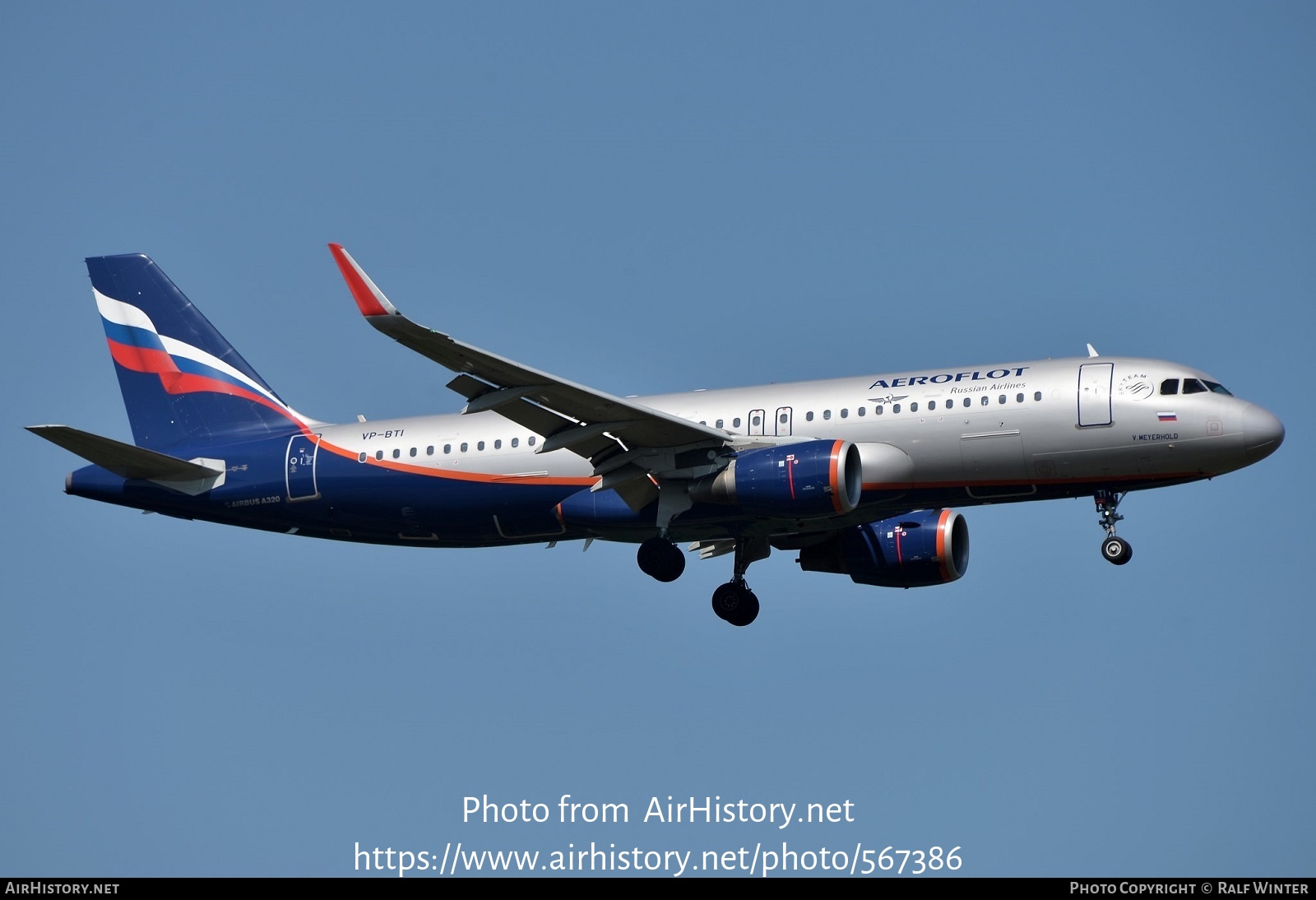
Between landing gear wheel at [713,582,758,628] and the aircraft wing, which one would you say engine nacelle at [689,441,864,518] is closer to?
the aircraft wing

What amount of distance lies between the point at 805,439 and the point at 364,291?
11.1 meters

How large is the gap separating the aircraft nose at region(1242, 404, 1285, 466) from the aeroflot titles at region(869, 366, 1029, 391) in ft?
15.7

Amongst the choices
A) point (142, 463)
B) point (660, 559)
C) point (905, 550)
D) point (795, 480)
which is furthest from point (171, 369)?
point (905, 550)

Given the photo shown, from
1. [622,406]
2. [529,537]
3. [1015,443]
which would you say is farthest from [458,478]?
[1015,443]

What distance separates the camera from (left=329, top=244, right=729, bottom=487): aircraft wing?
32.7 meters

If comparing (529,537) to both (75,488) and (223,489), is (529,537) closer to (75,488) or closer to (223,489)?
(223,489)

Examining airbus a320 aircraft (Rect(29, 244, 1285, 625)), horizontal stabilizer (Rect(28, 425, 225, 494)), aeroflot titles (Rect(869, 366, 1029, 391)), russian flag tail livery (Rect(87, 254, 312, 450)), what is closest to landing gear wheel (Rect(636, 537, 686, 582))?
airbus a320 aircraft (Rect(29, 244, 1285, 625))

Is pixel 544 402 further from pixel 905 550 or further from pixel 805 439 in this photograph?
pixel 905 550

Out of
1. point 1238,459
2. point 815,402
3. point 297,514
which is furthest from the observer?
point 297,514

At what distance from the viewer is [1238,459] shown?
3653 cm

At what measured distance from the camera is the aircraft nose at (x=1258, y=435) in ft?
119

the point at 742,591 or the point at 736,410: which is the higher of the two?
the point at 736,410

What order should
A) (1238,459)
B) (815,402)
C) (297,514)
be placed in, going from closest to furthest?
(1238,459), (815,402), (297,514)

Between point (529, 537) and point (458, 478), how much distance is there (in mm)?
2190
